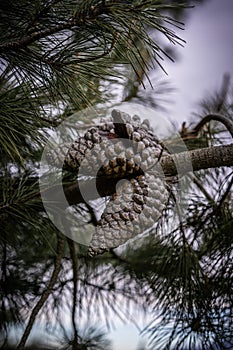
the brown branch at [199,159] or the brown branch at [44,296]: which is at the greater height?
the brown branch at [199,159]

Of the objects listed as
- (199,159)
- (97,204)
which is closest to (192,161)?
(199,159)

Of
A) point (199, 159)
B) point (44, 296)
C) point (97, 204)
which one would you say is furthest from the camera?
point (97, 204)

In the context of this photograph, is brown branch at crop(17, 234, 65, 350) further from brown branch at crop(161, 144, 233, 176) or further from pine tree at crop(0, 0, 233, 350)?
brown branch at crop(161, 144, 233, 176)

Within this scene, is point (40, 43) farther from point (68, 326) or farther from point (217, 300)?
point (68, 326)

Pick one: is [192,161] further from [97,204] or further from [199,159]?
[97,204]

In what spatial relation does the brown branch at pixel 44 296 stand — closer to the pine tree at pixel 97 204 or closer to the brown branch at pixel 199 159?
the pine tree at pixel 97 204

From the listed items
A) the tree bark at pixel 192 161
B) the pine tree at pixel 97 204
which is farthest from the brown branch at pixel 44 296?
the tree bark at pixel 192 161

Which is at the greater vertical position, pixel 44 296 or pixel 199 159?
pixel 199 159

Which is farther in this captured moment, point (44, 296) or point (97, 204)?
point (97, 204)
